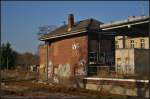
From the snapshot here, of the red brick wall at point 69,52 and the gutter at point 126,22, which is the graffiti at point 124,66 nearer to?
the gutter at point 126,22

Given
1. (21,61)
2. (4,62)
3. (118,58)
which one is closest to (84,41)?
(118,58)

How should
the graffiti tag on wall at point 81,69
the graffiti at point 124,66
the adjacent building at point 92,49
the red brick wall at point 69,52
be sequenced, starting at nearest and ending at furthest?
1. the graffiti at point 124,66
2. the adjacent building at point 92,49
3. the graffiti tag on wall at point 81,69
4. the red brick wall at point 69,52

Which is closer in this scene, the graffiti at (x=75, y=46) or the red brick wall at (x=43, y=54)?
the graffiti at (x=75, y=46)

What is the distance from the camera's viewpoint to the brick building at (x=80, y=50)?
1550 inches

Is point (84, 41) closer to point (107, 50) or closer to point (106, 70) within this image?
point (107, 50)

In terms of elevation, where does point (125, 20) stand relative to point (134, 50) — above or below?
above

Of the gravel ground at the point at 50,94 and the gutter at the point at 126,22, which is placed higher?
the gutter at the point at 126,22

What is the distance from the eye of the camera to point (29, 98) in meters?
24.2

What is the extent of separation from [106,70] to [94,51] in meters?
5.14

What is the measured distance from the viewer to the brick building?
39375 millimetres

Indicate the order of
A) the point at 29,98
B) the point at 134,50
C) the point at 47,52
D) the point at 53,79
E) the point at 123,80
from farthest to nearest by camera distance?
the point at 47,52, the point at 53,79, the point at 134,50, the point at 123,80, the point at 29,98

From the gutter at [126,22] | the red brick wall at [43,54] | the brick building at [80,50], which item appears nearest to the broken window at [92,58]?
the brick building at [80,50]

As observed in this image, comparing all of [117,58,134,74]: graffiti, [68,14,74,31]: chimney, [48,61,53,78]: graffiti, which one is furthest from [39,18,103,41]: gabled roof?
[117,58,134,74]: graffiti

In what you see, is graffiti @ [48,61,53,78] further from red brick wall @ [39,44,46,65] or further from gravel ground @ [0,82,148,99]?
gravel ground @ [0,82,148,99]
